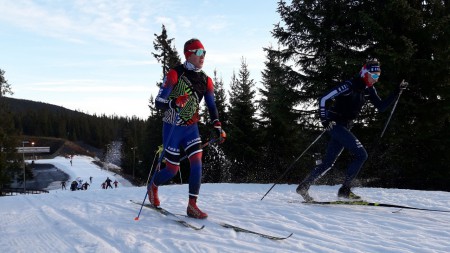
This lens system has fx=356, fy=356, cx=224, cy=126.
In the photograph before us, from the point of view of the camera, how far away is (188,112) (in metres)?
5.12

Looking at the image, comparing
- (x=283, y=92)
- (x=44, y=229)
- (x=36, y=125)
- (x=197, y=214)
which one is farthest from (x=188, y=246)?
(x=36, y=125)

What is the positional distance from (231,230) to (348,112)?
3.22m

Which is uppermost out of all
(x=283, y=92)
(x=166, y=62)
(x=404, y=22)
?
(x=166, y=62)

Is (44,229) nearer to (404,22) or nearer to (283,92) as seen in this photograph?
(283,92)

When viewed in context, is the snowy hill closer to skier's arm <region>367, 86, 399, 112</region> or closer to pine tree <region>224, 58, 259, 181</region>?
skier's arm <region>367, 86, 399, 112</region>

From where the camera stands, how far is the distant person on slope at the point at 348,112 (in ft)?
19.6

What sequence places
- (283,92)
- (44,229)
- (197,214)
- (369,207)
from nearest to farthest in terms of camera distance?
(44,229) → (197,214) → (369,207) → (283,92)

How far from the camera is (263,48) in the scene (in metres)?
16.2

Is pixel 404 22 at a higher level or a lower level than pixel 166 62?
lower

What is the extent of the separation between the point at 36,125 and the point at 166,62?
431 ft

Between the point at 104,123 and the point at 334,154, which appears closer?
the point at 334,154

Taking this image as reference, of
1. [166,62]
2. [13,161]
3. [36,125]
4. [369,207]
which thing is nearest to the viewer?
[369,207]

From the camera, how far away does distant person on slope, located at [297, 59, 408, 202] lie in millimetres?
5988

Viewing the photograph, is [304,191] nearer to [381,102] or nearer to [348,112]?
[348,112]
